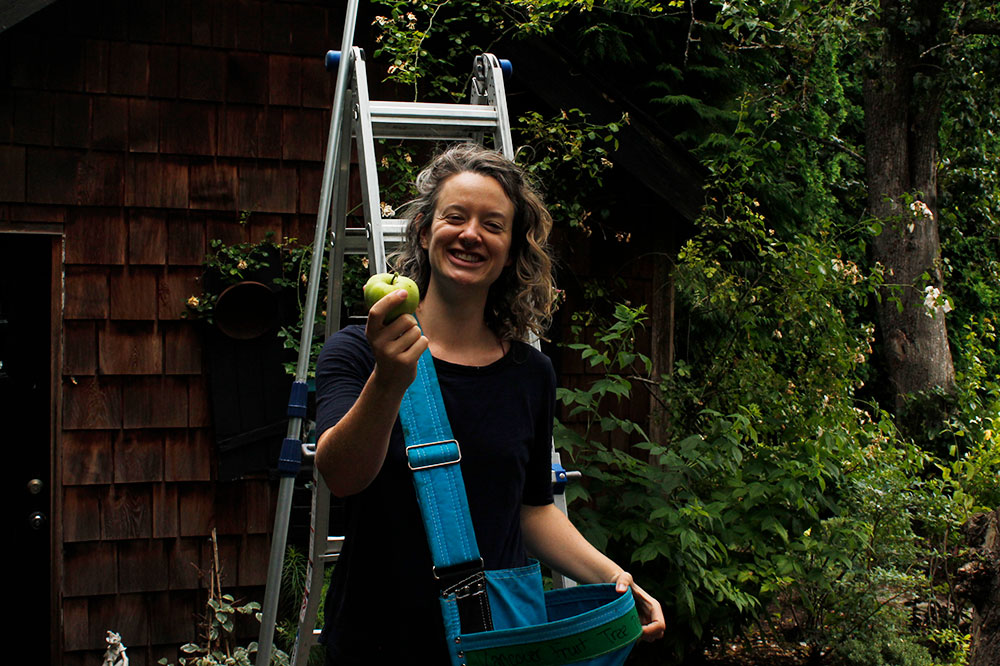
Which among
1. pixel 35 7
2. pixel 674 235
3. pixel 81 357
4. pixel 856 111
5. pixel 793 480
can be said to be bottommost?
pixel 793 480

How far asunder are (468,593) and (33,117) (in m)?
Answer: 3.55

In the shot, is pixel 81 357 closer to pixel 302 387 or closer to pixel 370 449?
pixel 302 387

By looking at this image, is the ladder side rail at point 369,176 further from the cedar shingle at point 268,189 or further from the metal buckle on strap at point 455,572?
the cedar shingle at point 268,189

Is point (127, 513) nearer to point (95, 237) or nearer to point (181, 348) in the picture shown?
point (181, 348)

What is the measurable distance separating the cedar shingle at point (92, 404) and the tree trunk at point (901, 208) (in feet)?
21.4

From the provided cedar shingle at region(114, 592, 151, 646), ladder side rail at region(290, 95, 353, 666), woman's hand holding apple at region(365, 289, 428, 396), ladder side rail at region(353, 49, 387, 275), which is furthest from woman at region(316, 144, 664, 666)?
cedar shingle at region(114, 592, 151, 646)

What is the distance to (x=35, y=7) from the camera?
3.62 m

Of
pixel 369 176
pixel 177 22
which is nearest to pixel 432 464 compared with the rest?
pixel 369 176

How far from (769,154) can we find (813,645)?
12.4 ft

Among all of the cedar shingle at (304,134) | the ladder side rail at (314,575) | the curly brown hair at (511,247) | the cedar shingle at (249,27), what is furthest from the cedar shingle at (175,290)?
the curly brown hair at (511,247)

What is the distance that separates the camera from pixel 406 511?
1.38 meters

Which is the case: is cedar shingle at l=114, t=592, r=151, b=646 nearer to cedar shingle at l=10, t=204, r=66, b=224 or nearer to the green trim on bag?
cedar shingle at l=10, t=204, r=66, b=224

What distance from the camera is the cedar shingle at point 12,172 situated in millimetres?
3877

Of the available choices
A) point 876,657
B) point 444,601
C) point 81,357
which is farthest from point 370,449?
point 876,657
